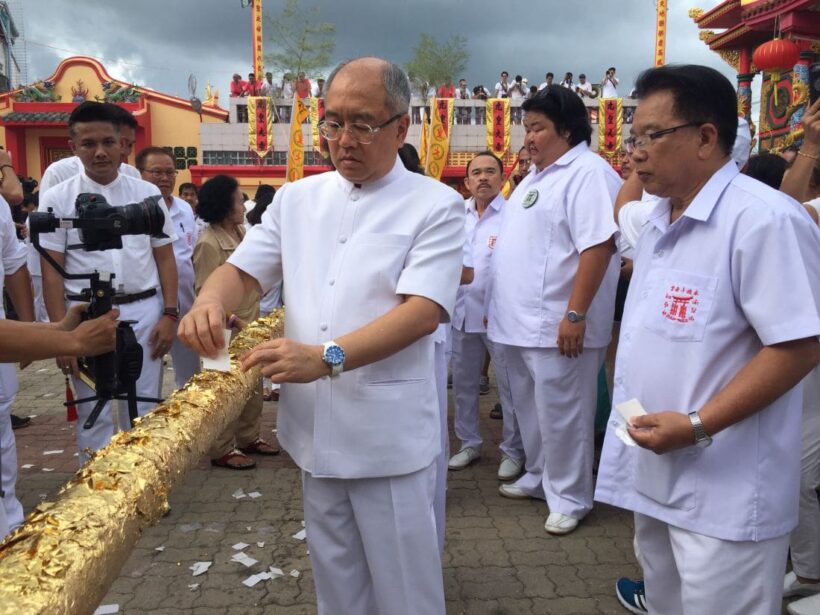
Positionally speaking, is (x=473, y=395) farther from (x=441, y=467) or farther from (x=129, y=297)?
(x=129, y=297)

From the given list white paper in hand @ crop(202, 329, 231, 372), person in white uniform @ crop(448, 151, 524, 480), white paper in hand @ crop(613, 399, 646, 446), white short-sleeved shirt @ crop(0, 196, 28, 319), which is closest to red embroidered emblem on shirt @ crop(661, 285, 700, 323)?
white paper in hand @ crop(613, 399, 646, 446)

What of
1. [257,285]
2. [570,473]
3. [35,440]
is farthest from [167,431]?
[35,440]

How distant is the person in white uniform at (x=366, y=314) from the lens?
1705mm

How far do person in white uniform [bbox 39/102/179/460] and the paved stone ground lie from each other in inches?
27.5

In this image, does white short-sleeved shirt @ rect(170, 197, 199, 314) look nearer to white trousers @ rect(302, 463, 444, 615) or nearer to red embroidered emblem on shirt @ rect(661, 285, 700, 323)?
white trousers @ rect(302, 463, 444, 615)

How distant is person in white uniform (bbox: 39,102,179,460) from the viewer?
3318 millimetres

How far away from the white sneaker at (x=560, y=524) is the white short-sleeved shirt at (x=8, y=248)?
Answer: 2.92 metres

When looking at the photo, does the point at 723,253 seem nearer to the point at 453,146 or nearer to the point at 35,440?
the point at 35,440

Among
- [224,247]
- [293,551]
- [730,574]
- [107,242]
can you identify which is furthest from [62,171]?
[730,574]

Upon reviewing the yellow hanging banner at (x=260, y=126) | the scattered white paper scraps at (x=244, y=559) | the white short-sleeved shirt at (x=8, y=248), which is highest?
the yellow hanging banner at (x=260, y=126)

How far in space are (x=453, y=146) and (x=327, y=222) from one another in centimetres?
2113

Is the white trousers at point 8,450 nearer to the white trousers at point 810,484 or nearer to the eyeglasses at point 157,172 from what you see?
the eyeglasses at point 157,172

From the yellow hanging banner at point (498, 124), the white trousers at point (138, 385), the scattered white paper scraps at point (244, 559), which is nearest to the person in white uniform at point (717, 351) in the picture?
the scattered white paper scraps at point (244, 559)

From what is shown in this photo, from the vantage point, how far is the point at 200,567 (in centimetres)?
299
